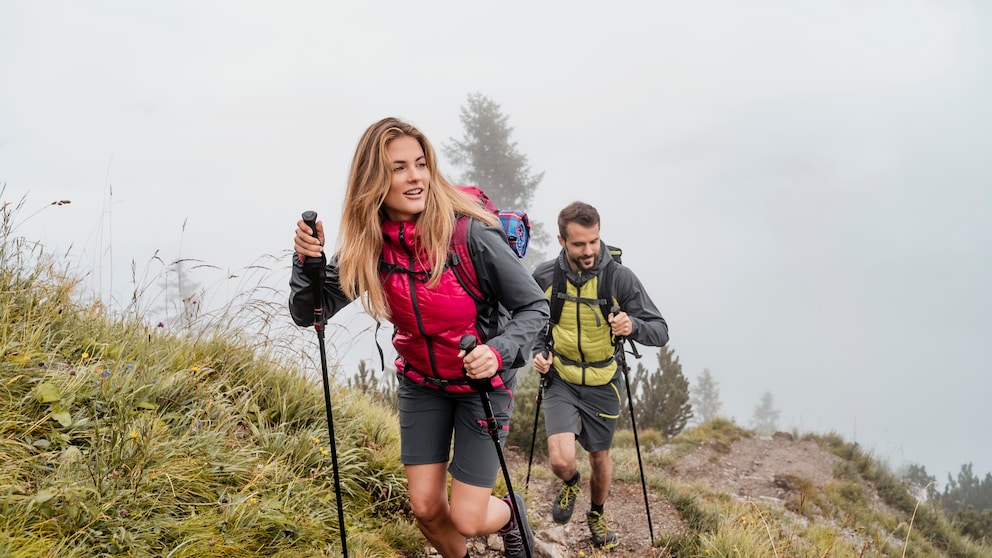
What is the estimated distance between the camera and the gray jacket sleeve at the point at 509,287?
309 cm

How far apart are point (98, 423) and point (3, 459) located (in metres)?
0.42

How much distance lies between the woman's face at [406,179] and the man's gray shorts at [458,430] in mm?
989

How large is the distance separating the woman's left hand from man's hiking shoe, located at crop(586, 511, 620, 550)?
2.99 meters

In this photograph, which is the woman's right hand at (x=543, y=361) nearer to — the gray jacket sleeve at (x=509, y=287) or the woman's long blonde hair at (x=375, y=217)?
the gray jacket sleeve at (x=509, y=287)

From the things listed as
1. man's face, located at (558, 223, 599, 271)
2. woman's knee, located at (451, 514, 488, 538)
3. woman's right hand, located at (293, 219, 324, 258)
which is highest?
man's face, located at (558, 223, 599, 271)

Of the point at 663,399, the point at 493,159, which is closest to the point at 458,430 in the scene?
the point at 663,399

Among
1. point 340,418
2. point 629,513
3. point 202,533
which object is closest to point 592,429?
point 629,513

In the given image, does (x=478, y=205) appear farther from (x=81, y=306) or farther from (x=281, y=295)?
(x=81, y=306)

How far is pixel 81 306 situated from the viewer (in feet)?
14.8

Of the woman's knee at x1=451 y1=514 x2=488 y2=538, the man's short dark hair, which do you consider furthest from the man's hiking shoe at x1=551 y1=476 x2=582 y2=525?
the woman's knee at x1=451 y1=514 x2=488 y2=538

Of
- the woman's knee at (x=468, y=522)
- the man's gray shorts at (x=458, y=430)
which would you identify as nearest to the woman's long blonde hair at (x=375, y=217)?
the man's gray shorts at (x=458, y=430)

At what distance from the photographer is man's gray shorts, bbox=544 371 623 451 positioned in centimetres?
536

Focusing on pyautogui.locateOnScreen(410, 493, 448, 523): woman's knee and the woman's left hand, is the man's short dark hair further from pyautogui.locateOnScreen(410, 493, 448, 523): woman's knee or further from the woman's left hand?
pyautogui.locateOnScreen(410, 493, 448, 523): woman's knee

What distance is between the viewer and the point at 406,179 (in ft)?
10.5
